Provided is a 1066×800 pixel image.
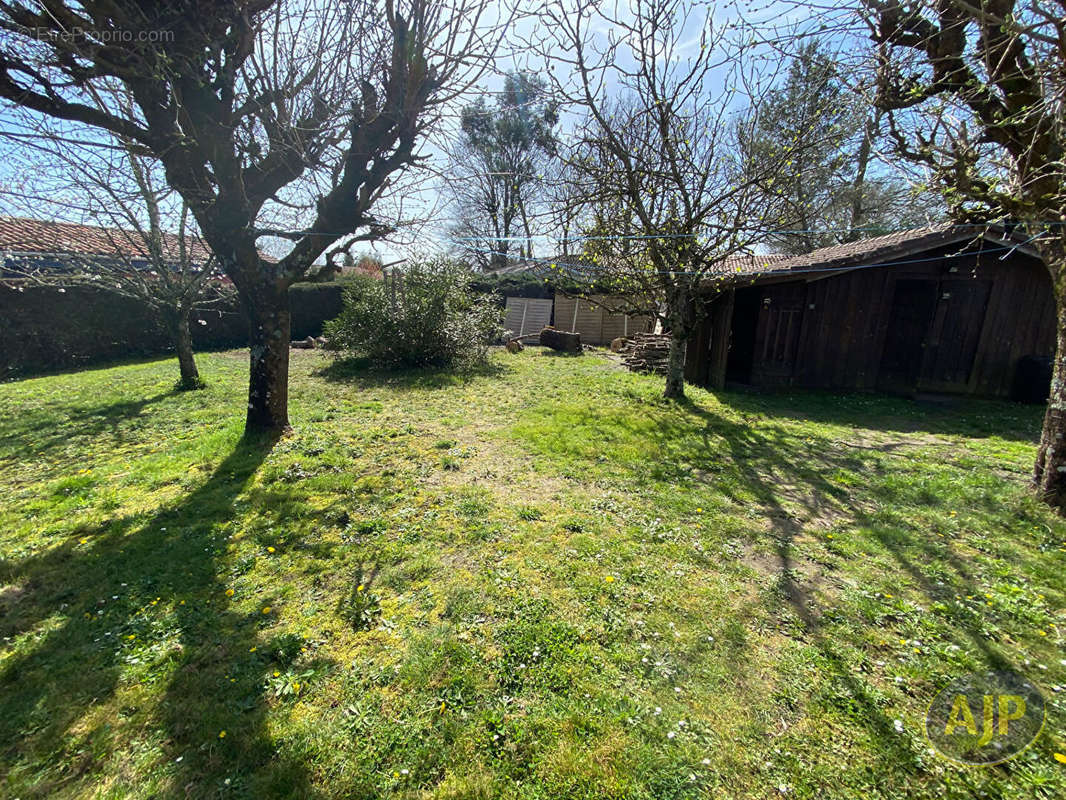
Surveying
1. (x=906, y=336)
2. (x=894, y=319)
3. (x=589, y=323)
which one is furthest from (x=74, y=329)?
(x=906, y=336)

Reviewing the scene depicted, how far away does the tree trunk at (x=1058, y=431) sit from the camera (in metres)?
3.61

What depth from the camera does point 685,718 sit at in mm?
1857

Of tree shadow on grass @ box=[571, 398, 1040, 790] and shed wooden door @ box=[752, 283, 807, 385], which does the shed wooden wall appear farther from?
tree shadow on grass @ box=[571, 398, 1040, 790]

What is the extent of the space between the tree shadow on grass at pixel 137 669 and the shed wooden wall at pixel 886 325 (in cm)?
880

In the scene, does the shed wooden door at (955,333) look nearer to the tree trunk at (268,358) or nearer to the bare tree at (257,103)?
the bare tree at (257,103)

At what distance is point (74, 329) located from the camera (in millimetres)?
10367

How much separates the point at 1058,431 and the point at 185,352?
11.9 metres

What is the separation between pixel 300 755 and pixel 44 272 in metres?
11.5

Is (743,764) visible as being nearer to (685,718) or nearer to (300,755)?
(685,718)

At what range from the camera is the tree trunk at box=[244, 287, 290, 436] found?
4.82 meters
